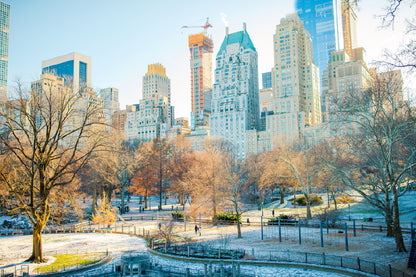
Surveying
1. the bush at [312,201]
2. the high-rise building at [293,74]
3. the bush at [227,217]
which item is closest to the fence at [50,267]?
the bush at [227,217]

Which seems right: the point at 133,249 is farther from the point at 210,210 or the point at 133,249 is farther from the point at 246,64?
the point at 246,64

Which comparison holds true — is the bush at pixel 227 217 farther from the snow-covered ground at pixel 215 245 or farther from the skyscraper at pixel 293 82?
the skyscraper at pixel 293 82

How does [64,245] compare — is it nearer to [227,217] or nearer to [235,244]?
[235,244]

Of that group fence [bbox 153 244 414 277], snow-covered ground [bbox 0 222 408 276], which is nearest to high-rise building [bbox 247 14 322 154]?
snow-covered ground [bbox 0 222 408 276]

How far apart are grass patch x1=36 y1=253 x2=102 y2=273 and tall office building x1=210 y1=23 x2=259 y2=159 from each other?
5768 inches

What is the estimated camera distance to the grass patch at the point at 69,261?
1997 centimetres

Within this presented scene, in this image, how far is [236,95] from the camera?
7032 inches

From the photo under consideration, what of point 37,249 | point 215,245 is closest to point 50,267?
point 37,249

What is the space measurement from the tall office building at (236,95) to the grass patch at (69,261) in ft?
481

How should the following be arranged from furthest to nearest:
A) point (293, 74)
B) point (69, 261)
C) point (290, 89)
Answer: point (293, 74) → point (290, 89) → point (69, 261)

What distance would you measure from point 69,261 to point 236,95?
530ft

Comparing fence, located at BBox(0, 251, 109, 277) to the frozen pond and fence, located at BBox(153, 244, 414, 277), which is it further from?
fence, located at BBox(153, 244, 414, 277)

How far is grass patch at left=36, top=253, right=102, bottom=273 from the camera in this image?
19967 millimetres

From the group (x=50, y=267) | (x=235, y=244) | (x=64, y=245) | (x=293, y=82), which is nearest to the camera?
(x=50, y=267)
